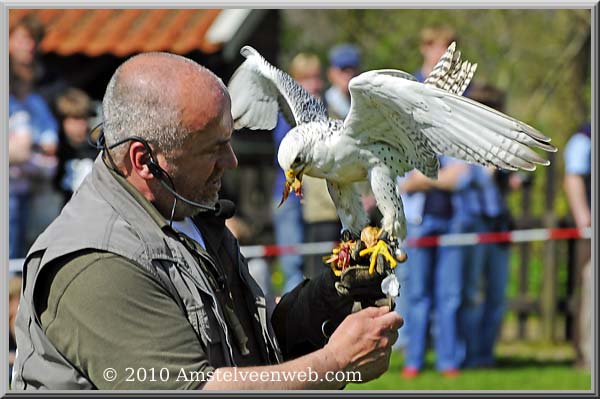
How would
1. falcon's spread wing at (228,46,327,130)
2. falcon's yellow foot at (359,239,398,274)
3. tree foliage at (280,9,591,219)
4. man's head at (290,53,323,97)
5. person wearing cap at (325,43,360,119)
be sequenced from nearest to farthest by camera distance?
1. falcon's yellow foot at (359,239,398,274)
2. falcon's spread wing at (228,46,327,130)
3. person wearing cap at (325,43,360,119)
4. man's head at (290,53,323,97)
5. tree foliage at (280,9,591,219)

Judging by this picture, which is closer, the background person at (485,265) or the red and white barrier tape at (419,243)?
the red and white barrier tape at (419,243)

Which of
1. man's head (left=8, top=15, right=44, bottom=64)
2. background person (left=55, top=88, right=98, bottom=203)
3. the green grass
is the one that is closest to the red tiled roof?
background person (left=55, top=88, right=98, bottom=203)

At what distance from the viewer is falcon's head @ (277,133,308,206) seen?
12.1ft

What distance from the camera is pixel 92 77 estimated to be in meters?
11.0

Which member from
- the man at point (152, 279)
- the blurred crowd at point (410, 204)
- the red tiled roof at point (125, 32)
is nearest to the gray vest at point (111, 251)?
the man at point (152, 279)

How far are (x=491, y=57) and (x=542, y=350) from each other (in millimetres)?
5876

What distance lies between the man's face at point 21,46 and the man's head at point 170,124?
193 inches

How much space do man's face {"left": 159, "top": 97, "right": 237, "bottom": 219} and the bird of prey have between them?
0.50m

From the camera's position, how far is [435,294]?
8688 millimetres

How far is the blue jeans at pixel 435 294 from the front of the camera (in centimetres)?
839

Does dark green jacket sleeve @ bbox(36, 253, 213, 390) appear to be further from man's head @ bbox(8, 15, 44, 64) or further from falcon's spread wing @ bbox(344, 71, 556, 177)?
man's head @ bbox(8, 15, 44, 64)

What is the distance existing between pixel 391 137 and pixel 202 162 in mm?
825

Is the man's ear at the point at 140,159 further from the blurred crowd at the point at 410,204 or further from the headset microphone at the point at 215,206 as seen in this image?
the blurred crowd at the point at 410,204

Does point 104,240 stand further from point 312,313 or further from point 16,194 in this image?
point 16,194
